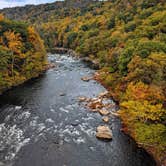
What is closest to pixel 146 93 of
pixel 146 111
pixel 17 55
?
pixel 146 111

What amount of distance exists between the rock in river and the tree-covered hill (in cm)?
2020

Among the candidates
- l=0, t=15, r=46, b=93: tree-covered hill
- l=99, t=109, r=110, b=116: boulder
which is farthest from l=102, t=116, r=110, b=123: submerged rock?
l=0, t=15, r=46, b=93: tree-covered hill

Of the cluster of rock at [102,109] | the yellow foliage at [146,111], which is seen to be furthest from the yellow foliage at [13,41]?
the yellow foliage at [146,111]

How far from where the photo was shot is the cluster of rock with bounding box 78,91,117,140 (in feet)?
85.6

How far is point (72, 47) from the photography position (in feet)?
318

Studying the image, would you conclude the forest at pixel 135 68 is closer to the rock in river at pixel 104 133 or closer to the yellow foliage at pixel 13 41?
the yellow foliage at pixel 13 41

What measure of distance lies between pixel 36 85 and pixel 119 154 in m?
25.8

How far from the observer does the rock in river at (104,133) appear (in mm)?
25688

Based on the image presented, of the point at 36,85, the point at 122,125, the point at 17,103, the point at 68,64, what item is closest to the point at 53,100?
the point at 17,103

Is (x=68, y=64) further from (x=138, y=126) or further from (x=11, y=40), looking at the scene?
(x=138, y=126)

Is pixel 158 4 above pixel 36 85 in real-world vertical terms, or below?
above

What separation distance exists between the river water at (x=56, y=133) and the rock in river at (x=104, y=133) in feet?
1.94

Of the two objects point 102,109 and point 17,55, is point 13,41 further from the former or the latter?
point 102,109

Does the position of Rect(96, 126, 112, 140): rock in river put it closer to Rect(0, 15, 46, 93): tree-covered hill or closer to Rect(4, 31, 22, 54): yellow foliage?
Rect(0, 15, 46, 93): tree-covered hill
